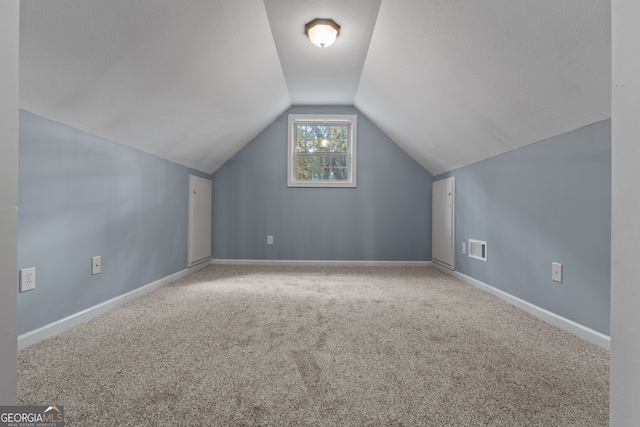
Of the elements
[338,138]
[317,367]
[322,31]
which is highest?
[322,31]

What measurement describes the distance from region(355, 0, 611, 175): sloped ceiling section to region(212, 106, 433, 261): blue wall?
3.67 feet

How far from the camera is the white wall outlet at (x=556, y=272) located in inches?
71.5

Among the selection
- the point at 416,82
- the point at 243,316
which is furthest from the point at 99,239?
the point at 416,82

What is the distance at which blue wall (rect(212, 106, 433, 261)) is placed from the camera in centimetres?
395

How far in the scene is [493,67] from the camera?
1.74m

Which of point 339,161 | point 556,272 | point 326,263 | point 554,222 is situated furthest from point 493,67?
point 326,263

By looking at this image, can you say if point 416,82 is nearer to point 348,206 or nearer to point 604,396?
point 348,206

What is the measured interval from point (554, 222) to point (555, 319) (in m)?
0.64

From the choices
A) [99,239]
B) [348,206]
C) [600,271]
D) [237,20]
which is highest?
[237,20]

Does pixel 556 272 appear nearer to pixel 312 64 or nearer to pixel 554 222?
pixel 554 222

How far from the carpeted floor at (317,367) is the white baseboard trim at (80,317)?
0.19ft

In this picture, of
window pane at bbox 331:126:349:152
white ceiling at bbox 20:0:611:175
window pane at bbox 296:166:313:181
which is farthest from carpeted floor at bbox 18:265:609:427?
window pane at bbox 331:126:349:152

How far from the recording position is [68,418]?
927 millimetres

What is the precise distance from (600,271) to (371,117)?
2.95 metres
